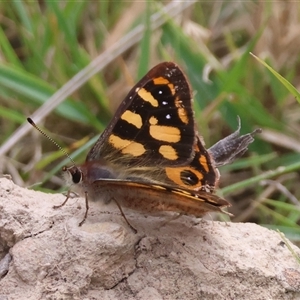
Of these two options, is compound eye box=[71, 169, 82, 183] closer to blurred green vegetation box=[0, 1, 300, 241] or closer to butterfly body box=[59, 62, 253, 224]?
butterfly body box=[59, 62, 253, 224]

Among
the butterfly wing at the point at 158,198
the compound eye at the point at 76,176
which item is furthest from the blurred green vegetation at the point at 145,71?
the butterfly wing at the point at 158,198

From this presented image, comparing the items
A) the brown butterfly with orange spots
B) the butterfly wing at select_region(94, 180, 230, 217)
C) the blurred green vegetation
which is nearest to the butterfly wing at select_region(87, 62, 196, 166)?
the brown butterfly with orange spots

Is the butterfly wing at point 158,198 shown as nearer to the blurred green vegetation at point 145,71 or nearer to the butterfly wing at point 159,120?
the butterfly wing at point 159,120

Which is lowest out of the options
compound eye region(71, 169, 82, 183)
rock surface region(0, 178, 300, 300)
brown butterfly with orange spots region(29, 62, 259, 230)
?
rock surface region(0, 178, 300, 300)

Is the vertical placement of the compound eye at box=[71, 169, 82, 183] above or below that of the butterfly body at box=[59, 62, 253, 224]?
below

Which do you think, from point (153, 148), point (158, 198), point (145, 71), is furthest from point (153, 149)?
point (145, 71)

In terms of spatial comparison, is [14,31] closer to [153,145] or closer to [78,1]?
[78,1]

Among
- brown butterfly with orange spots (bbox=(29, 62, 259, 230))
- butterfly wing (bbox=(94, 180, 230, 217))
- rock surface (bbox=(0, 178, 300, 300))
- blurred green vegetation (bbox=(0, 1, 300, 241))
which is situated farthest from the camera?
blurred green vegetation (bbox=(0, 1, 300, 241))

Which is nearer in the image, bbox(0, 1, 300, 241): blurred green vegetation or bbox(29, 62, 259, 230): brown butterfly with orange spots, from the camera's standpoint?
bbox(29, 62, 259, 230): brown butterfly with orange spots
